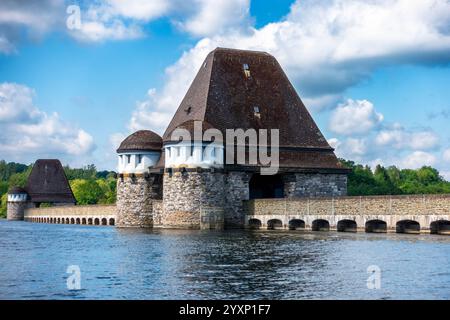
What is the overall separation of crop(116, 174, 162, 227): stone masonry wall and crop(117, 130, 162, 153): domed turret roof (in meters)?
2.01

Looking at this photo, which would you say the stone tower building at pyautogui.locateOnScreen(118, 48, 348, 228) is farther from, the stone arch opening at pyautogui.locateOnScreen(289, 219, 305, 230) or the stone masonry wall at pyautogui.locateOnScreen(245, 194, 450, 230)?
the stone arch opening at pyautogui.locateOnScreen(289, 219, 305, 230)

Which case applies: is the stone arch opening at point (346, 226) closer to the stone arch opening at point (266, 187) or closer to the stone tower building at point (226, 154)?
the stone tower building at point (226, 154)

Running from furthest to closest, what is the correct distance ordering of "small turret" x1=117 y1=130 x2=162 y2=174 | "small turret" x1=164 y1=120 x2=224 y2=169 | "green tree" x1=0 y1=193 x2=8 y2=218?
"green tree" x1=0 y1=193 x2=8 y2=218 < "small turret" x1=117 y1=130 x2=162 y2=174 < "small turret" x1=164 y1=120 x2=224 y2=169

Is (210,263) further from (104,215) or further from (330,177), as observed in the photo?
(104,215)

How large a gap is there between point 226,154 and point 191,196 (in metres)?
4.45

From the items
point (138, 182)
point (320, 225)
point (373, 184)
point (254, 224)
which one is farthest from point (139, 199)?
point (373, 184)

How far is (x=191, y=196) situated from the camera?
48.6 meters

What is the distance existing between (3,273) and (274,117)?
36.1 m

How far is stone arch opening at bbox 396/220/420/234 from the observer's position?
3886 cm

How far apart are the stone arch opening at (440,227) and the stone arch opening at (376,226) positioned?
3750mm

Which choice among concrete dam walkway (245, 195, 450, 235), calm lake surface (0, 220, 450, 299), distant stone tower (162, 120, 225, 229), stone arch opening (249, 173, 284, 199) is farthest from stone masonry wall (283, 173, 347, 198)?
calm lake surface (0, 220, 450, 299)
